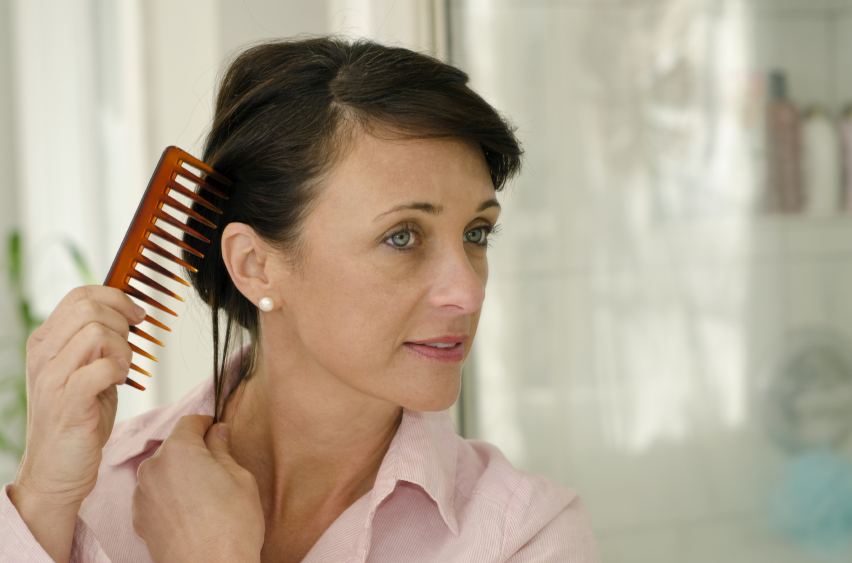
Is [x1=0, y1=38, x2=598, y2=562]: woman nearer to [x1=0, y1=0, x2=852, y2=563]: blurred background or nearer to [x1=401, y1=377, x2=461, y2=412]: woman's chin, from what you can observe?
[x1=401, y1=377, x2=461, y2=412]: woman's chin

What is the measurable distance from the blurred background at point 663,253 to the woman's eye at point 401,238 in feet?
2.37

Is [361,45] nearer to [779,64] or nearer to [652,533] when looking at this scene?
[779,64]

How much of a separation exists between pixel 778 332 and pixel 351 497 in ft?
2.87

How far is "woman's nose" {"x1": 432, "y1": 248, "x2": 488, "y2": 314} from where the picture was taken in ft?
2.97

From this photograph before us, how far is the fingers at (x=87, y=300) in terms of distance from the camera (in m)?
0.81

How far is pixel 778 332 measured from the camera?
54.2 inches

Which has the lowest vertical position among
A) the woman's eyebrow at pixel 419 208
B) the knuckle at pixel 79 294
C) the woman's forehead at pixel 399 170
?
the knuckle at pixel 79 294

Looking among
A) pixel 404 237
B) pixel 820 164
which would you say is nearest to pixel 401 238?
pixel 404 237

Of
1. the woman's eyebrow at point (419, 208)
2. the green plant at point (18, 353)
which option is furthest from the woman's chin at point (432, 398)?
the green plant at point (18, 353)

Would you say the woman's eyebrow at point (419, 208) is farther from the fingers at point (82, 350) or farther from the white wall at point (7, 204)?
the white wall at point (7, 204)

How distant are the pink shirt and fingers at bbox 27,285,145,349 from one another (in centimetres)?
20

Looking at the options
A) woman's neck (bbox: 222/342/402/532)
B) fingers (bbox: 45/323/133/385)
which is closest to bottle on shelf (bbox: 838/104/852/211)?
woman's neck (bbox: 222/342/402/532)

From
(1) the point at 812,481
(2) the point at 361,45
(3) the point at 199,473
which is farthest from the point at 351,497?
(1) the point at 812,481

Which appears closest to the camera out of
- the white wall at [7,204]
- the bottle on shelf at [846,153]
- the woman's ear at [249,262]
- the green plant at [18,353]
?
the woman's ear at [249,262]
